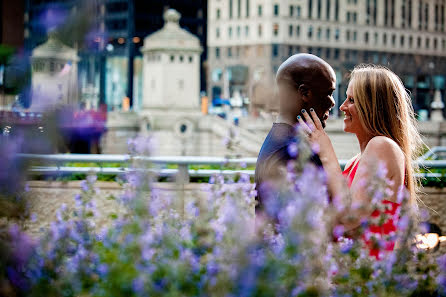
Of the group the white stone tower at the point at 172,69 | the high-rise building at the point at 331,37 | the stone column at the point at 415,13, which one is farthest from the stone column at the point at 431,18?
the white stone tower at the point at 172,69

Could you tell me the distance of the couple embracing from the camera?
3449 millimetres

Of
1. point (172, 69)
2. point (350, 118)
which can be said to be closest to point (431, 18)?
point (172, 69)

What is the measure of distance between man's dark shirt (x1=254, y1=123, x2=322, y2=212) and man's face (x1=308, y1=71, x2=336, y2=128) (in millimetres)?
167

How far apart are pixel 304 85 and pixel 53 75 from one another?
150 centimetres

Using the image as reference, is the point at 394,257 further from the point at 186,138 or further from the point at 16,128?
the point at 186,138

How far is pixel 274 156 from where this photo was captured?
135 inches

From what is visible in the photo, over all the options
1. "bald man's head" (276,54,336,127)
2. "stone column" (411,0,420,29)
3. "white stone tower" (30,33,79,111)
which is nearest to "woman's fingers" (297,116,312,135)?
"bald man's head" (276,54,336,127)

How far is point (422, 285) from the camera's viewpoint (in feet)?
10.1

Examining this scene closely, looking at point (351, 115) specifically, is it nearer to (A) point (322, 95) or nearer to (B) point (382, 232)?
(A) point (322, 95)

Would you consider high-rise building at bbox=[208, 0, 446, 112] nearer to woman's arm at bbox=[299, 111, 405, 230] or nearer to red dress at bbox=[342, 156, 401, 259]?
woman's arm at bbox=[299, 111, 405, 230]

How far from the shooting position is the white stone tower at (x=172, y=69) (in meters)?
40.8

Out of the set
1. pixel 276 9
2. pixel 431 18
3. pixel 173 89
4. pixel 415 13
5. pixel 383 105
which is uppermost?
pixel 415 13

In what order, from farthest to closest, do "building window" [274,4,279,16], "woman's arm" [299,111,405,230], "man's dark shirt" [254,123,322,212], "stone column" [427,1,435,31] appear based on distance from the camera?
"stone column" [427,1,435,31] → "building window" [274,4,279,16] → "man's dark shirt" [254,123,322,212] → "woman's arm" [299,111,405,230]

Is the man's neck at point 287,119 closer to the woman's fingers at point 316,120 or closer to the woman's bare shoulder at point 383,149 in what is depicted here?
the woman's fingers at point 316,120
